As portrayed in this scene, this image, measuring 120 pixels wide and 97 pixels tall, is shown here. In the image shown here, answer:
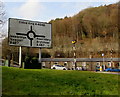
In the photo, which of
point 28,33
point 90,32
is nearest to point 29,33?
point 28,33

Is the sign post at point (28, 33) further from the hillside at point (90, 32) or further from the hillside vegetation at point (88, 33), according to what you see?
the hillside at point (90, 32)

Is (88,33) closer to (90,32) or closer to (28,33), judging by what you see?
(90,32)

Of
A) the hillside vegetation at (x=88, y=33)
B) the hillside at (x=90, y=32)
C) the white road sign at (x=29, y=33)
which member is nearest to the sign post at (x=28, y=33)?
the white road sign at (x=29, y=33)

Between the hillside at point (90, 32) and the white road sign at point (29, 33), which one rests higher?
the hillside at point (90, 32)

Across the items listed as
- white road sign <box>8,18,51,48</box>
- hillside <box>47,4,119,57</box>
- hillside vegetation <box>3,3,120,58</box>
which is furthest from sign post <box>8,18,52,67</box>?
hillside <box>47,4,119,57</box>

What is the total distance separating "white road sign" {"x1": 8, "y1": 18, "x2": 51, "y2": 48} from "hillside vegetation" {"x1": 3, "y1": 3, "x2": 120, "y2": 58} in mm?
32542

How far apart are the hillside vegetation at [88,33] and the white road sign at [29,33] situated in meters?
32.5

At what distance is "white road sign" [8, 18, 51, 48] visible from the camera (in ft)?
64.6

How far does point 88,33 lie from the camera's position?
86875 millimetres

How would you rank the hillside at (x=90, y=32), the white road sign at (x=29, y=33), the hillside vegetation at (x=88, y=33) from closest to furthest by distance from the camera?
1. the white road sign at (x=29, y=33)
2. the hillside vegetation at (x=88, y=33)
3. the hillside at (x=90, y=32)

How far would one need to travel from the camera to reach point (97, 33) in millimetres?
82062

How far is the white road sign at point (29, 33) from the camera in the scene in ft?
64.6

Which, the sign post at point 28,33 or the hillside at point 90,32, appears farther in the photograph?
the hillside at point 90,32

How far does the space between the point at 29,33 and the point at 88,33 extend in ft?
223
